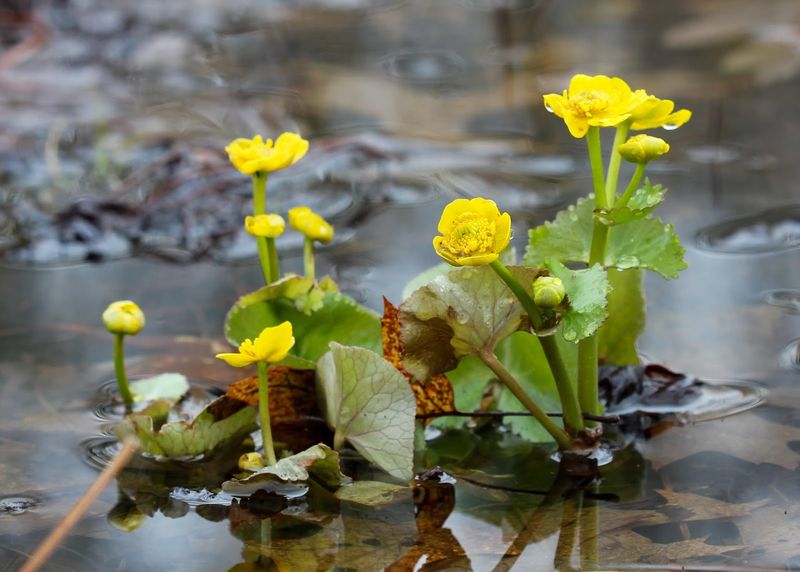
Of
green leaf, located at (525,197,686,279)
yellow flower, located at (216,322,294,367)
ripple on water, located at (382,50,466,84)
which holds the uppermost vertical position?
ripple on water, located at (382,50,466,84)

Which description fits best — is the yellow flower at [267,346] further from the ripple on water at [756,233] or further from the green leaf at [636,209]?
the ripple on water at [756,233]

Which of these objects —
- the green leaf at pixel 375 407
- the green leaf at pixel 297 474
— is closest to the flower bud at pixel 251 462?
the green leaf at pixel 297 474

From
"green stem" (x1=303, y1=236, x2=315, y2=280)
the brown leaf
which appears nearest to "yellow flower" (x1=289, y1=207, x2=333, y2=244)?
"green stem" (x1=303, y1=236, x2=315, y2=280)

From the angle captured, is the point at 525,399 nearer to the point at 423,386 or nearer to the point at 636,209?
the point at 423,386

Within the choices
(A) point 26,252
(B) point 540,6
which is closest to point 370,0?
(B) point 540,6

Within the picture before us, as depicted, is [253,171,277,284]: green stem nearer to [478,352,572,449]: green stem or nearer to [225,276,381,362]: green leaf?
[225,276,381,362]: green leaf

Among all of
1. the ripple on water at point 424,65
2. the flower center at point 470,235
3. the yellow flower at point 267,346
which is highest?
the ripple on water at point 424,65
